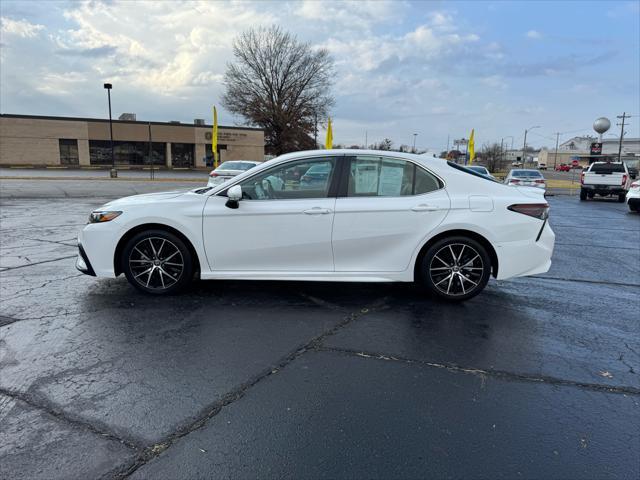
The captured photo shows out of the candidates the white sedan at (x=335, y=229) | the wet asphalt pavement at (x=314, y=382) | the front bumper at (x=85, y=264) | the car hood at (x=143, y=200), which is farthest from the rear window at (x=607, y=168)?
the front bumper at (x=85, y=264)

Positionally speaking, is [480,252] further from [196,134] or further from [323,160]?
[196,134]

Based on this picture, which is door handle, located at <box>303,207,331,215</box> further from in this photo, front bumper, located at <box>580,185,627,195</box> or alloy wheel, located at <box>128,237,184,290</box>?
front bumper, located at <box>580,185,627,195</box>

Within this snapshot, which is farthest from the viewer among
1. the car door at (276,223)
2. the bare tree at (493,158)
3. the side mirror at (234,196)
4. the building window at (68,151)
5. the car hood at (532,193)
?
the bare tree at (493,158)

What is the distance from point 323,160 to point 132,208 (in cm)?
218

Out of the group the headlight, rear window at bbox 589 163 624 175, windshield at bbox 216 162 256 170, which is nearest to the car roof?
the headlight

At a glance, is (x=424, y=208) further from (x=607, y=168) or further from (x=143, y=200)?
(x=607, y=168)

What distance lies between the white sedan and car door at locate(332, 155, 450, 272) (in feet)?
0.04

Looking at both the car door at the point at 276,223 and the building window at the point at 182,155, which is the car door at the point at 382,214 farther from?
the building window at the point at 182,155

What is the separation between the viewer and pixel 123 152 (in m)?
53.1

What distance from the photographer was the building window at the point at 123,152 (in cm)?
5188

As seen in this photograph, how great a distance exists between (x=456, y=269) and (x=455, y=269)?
1cm

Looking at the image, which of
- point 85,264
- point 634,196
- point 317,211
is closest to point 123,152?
point 634,196

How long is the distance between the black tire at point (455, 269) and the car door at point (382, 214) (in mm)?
235

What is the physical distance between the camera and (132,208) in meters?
5.06
